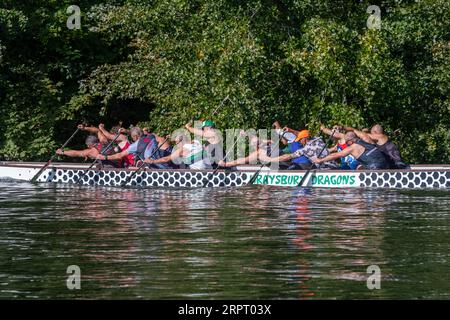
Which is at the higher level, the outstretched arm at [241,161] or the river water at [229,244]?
the outstretched arm at [241,161]

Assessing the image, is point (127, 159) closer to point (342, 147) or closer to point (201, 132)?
point (201, 132)

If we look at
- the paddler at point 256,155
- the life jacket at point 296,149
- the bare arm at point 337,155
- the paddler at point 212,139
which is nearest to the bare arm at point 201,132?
the paddler at point 212,139

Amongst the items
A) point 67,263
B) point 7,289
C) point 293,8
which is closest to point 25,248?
point 67,263

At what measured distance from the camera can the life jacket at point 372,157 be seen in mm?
27386

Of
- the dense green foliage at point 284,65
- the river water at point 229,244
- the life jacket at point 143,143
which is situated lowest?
the river water at point 229,244

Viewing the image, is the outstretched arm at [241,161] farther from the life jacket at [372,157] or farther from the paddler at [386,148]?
the paddler at [386,148]

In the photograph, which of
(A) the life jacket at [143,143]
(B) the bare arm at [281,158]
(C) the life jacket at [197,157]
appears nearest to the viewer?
(B) the bare arm at [281,158]

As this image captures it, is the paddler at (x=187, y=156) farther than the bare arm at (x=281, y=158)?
Yes

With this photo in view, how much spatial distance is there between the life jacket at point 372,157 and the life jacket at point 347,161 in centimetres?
57

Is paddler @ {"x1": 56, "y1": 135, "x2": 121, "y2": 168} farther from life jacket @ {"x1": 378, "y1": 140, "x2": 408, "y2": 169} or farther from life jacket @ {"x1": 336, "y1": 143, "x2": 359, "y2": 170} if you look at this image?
life jacket @ {"x1": 378, "y1": 140, "x2": 408, "y2": 169}

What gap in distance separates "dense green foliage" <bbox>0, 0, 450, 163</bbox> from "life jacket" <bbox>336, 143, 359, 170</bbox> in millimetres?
1484

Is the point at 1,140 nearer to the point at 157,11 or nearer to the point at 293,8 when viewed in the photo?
the point at 157,11

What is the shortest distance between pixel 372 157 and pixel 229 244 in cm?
1017

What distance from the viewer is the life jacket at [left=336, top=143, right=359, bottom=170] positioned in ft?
92.5
